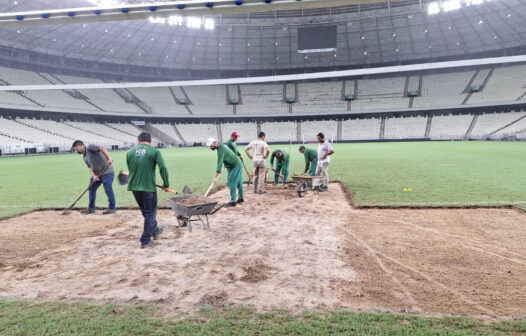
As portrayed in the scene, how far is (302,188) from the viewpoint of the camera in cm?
930

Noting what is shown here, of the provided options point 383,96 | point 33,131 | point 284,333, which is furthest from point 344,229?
point 383,96

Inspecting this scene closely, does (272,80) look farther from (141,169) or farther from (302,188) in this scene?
(141,169)

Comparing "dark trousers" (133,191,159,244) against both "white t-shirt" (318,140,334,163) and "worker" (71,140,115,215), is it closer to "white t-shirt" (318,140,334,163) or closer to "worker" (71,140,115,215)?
"worker" (71,140,115,215)

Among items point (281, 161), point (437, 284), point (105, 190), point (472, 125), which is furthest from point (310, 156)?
point (472, 125)

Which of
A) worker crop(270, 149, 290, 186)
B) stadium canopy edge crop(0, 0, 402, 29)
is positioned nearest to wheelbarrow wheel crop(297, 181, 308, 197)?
worker crop(270, 149, 290, 186)

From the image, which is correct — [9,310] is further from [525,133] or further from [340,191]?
[525,133]

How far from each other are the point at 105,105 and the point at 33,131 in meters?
13.7

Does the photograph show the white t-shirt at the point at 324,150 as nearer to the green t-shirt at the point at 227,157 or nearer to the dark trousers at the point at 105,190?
the green t-shirt at the point at 227,157

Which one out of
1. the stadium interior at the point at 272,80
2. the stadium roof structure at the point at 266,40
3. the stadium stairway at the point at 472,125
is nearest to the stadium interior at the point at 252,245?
the stadium interior at the point at 272,80

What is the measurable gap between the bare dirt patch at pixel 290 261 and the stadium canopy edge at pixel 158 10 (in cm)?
500

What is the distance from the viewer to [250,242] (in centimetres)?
518

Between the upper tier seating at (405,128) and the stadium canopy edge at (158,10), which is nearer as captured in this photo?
the stadium canopy edge at (158,10)

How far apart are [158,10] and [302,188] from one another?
6.52 m

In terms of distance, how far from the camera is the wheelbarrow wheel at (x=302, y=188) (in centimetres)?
905
